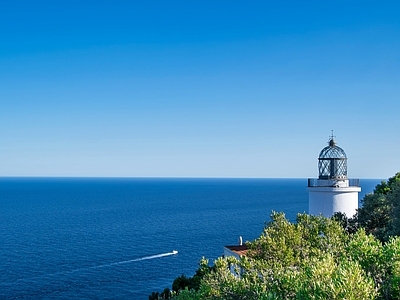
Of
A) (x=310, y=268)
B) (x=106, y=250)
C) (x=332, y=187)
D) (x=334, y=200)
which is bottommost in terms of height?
(x=106, y=250)

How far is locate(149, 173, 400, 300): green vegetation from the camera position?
460 inches

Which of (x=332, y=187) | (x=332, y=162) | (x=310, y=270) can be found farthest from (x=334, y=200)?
(x=310, y=270)

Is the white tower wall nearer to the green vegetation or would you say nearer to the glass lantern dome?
the glass lantern dome

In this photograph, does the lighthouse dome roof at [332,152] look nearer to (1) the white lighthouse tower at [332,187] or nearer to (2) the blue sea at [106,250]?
(1) the white lighthouse tower at [332,187]

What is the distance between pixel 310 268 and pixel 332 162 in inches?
1030

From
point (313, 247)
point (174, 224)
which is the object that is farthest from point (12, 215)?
point (313, 247)

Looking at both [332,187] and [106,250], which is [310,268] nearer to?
[332,187]

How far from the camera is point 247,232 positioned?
89500 mm

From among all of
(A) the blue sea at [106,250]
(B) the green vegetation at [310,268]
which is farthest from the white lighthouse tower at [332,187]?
(A) the blue sea at [106,250]

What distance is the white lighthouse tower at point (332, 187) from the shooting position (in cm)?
3612

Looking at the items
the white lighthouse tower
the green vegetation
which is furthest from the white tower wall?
the green vegetation

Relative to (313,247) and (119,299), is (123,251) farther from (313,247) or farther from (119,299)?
(313,247)

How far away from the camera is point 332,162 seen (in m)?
38.0

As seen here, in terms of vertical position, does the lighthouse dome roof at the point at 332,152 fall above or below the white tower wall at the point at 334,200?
above
